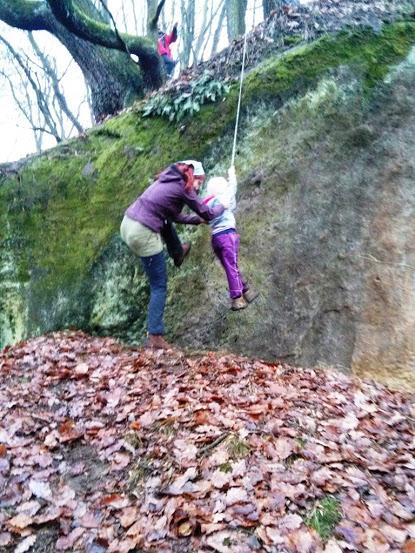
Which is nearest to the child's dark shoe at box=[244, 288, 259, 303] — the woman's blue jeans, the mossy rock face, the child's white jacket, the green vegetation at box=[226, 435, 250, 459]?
the mossy rock face

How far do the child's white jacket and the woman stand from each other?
0.12 meters

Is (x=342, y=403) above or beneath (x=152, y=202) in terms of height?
beneath

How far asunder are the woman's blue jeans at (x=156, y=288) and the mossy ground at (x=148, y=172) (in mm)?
883

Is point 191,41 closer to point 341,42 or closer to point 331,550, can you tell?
point 341,42

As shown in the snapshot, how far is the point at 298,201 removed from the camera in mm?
6691

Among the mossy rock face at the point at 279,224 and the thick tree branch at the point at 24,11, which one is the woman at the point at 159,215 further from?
the thick tree branch at the point at 24,11

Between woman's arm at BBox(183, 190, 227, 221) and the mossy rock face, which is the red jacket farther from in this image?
woman's arm at BBox(183, 190, 227, 221)

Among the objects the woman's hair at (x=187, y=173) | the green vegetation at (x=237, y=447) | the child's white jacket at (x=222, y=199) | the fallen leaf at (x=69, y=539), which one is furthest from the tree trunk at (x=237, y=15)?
the fallen leaf at (x=69, y=539)

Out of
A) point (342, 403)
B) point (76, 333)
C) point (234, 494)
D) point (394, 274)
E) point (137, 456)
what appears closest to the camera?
point (234, 494)

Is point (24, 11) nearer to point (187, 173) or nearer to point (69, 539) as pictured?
point (187, 173)

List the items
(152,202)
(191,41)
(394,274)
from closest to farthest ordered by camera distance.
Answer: (152,202) < (394,274) < (191,41)

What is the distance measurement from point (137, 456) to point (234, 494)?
36.7 inches

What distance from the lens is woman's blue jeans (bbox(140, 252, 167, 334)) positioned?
6.03 metres

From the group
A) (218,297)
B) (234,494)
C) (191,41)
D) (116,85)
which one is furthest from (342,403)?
(191,41)
